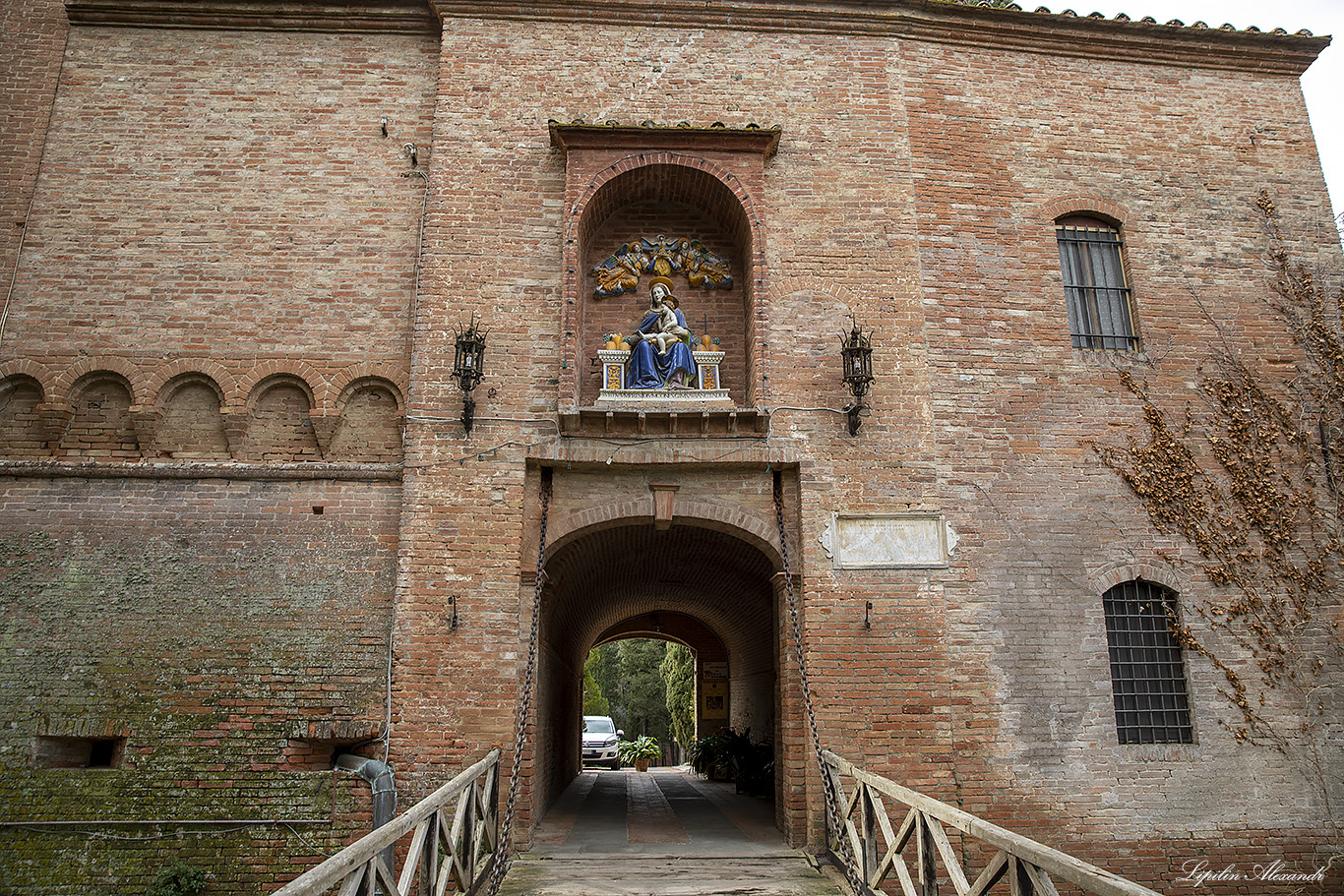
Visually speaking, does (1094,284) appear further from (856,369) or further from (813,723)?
(813,723)

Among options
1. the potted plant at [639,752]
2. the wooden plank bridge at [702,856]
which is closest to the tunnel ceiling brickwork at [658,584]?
the wooden plank bridge at [702,856]

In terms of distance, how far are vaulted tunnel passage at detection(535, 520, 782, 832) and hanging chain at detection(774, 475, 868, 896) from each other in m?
0.37

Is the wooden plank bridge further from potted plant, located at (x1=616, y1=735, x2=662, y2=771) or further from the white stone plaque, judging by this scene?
potted plant, located at (x1=616, y1=735, x2=662, y2=771)

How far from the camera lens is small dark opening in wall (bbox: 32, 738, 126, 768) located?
25.5 feet

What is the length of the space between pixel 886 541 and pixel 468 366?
452cm

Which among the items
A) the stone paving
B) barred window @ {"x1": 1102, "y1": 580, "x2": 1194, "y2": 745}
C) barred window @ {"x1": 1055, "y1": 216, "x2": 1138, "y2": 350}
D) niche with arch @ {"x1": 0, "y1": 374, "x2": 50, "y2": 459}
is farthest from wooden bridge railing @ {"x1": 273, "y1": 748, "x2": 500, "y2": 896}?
barred window @ {"x1": 1055, "y1": 216, "x2": 1138, "y2": 350}

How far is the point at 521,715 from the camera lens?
7469 millimetres

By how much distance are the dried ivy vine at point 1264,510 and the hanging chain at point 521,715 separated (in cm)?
605

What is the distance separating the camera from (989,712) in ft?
27.2

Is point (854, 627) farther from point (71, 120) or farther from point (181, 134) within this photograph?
point (71, 120)

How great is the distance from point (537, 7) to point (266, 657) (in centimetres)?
779

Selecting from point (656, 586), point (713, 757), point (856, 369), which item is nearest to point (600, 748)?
point (713, 757)

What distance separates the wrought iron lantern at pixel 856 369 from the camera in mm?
8516

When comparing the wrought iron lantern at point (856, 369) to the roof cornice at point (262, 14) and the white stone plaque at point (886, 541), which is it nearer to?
the white stone plaque at point (886, 541)
